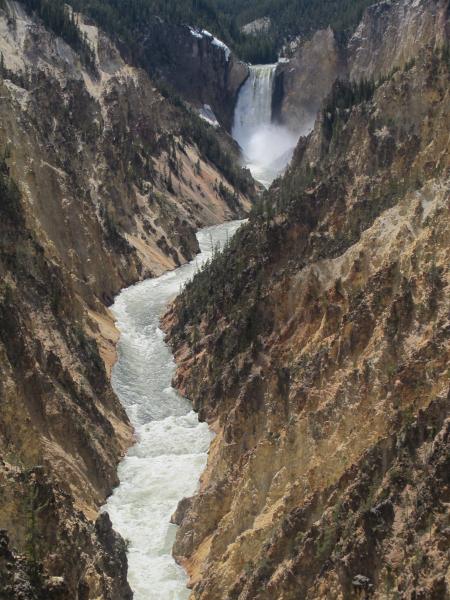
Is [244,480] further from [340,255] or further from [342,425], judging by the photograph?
[340,255]

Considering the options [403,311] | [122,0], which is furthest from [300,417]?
[122,0]

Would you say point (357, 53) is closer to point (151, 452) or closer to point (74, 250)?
point (74, 250)

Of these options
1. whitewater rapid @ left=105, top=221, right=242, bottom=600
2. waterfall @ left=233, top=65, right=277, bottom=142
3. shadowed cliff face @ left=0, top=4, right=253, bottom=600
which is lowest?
whitewater rapid @ left=105, top=221, right=242, bottom=600

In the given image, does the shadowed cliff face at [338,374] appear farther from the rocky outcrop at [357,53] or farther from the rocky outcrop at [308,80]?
the rocky outcrop at [308,80]

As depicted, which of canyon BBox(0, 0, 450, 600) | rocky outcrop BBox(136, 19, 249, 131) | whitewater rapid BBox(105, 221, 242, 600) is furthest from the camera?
rocky outcrop BBox(136, 19, 249, 131)

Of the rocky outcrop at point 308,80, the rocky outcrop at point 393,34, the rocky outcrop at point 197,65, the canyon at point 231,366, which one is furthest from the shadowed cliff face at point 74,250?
the rocky outcrop at point 393,34

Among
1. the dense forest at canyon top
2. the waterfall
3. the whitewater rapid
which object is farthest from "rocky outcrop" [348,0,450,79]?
the whitewater rapid

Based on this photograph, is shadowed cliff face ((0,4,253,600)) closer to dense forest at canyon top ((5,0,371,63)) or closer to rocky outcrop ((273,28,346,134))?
rocky outcrop ((273,28,346,134))
